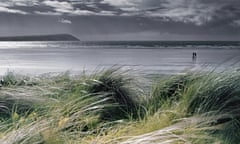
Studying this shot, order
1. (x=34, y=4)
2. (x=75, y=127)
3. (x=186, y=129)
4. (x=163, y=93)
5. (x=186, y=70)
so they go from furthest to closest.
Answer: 1. (x=34, y=4)
2. (x=186, y=70)
3. (x=163, y=93)
4. (x=75, y=127)
5. (x=186, y=129)

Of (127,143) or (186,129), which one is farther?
(186,129)

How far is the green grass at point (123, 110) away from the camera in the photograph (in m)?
1.45

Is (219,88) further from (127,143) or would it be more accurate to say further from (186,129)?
(127,143)

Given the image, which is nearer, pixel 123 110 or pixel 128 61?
pixel 123 110

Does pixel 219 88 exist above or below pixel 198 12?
below

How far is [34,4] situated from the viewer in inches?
210

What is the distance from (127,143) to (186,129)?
1.02ft

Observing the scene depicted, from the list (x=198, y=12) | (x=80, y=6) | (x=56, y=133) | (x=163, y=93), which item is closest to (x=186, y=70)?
(x=163, y=93)

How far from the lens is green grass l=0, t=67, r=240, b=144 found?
1451 millimetres

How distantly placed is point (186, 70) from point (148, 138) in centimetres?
125

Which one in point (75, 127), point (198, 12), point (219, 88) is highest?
point (198, 12)

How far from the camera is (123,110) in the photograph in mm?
2197

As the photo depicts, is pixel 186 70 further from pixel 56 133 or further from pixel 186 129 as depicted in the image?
pixel 56 133

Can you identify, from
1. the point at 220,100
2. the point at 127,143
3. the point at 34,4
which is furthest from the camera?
the point at 34,4
